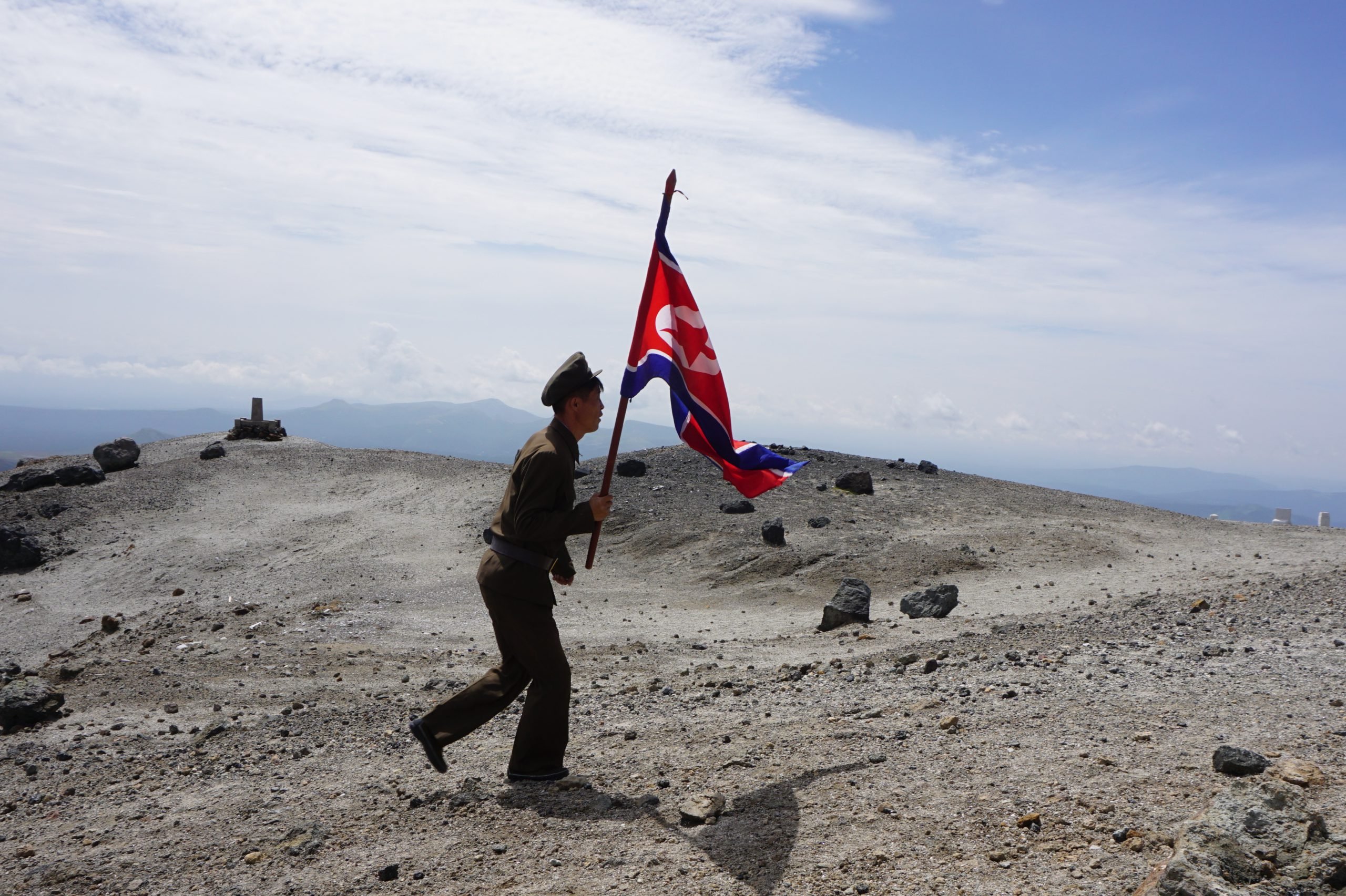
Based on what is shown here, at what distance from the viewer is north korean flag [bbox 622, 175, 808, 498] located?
6113mm

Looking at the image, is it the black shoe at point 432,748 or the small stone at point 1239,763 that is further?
the black shoe at point 432,748

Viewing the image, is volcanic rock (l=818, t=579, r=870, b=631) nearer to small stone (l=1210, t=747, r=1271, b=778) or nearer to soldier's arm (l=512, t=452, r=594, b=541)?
small stone (l=1210, t=747, r=1271, b=778)

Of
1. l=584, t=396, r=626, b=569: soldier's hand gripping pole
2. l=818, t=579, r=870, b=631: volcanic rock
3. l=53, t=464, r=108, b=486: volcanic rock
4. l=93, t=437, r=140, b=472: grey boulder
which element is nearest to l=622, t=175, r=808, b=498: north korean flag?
l=584, t=396, r=626, b=569: soldier's hand gripping pole

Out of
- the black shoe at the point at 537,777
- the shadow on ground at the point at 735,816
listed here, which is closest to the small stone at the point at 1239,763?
the shadow on ground at the point at 735,816

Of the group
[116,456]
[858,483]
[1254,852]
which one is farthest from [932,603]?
[116,456]

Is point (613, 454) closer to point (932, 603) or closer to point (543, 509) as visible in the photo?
point (543, 509)

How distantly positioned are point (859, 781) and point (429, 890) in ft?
7.70

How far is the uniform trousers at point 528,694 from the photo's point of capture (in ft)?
18.1

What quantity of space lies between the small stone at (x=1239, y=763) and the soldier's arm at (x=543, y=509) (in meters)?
3.54

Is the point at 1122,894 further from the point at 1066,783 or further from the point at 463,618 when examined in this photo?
the point at 463,618

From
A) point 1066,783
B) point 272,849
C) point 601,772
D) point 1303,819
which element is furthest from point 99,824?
point 1303,819

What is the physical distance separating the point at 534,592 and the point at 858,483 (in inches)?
633

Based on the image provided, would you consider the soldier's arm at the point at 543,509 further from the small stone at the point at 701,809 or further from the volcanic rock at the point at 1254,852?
the volcanic rock at the point at 1254,852

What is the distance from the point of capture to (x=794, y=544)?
54.7 ft
